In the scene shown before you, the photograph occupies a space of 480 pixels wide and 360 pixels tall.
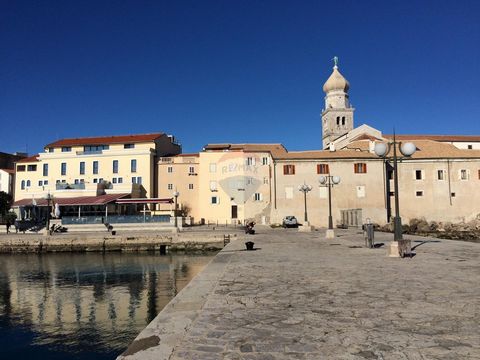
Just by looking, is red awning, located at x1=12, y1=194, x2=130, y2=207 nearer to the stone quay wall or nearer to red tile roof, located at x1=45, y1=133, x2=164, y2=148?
red tile roof, located at x1=45, y1=133, x2=164, y2=148

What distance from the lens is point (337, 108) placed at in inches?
3100

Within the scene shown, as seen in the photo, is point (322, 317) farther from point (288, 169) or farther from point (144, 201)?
point (288, 169)

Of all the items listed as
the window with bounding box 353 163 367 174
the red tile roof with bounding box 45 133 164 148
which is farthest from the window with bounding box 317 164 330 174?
the red tile roof with bounding box 45 133 164 148

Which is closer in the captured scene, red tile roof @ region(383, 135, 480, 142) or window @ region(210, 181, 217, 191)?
window @ region(210, 181, 217, 191)

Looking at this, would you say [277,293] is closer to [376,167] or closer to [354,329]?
[354,329]

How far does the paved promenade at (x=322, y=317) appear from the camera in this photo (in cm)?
477

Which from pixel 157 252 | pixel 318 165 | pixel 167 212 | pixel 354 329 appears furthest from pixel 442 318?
pixel 167 212

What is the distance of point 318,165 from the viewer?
51.2 metres

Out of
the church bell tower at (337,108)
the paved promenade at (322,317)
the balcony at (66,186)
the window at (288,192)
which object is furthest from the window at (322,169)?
the paved promenade at (322,317)

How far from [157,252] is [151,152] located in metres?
27.7

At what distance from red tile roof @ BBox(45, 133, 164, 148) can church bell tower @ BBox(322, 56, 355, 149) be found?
114ft

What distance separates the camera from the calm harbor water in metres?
9.96

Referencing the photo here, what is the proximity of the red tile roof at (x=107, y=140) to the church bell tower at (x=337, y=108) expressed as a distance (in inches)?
1365

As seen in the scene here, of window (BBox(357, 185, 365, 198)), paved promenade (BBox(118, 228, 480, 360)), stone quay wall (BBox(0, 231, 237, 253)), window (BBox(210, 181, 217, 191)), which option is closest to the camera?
paved promenade (BBox(118, 228, 480, 360))
